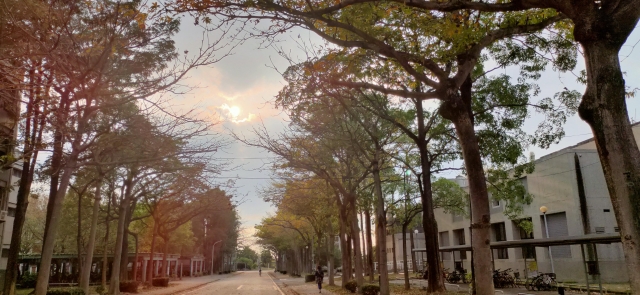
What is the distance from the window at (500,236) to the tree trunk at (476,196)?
3095 centimetres

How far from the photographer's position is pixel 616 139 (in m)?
5.37

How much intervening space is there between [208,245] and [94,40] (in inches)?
2484

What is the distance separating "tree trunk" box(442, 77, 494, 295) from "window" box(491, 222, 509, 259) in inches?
1218

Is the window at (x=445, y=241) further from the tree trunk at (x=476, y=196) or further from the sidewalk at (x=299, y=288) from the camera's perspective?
the tree trunk at (x=476, y=196)

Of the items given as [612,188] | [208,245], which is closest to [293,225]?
[208,245]

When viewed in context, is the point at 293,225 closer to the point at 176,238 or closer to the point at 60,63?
the point at 176,238

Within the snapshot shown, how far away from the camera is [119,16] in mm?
11891

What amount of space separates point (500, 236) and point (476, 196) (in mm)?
33400

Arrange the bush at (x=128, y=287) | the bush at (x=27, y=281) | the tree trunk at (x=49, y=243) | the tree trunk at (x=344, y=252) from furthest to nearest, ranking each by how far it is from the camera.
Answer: the bush at (x=27, y=281) < the bush at (x=128, y=287) < the tree trunk at (x=344, y=252) < the tree trunk at (x=49, y=243)

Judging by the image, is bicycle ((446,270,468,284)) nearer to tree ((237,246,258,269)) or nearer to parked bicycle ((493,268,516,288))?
parked bicycle ((493,268,516,288))

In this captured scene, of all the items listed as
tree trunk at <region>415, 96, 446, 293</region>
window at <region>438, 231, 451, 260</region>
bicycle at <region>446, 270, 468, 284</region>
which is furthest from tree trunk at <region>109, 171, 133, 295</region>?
window at <region>438, 231, 451, 260</region>

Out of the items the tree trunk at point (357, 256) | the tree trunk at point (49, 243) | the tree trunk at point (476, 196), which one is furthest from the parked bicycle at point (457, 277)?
the tree trunk at point (49, 243)

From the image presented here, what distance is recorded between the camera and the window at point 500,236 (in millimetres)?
37166

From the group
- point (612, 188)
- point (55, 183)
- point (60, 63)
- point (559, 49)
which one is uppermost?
point (559, 49)
